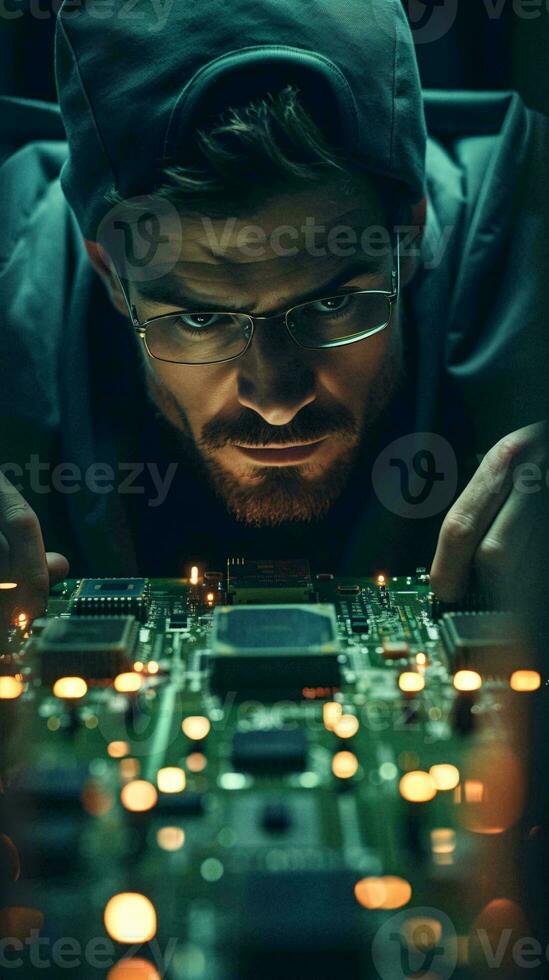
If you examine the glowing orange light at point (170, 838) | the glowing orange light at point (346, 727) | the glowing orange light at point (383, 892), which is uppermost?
the glowing orange light at point (346, 727)

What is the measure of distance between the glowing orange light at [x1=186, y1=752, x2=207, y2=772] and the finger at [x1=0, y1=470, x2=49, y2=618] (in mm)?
453

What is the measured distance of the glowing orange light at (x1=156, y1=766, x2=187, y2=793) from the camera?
5.22 ft

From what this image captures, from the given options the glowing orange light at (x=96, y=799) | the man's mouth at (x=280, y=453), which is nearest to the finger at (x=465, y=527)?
the man's mouth at (x=280, y=453)

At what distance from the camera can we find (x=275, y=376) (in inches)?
73.6

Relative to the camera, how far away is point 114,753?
64.3 inches

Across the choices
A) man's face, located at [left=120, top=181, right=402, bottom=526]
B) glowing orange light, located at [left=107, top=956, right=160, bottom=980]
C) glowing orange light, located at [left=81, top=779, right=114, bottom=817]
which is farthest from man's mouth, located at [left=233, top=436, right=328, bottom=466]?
glowing orange light, located at [left=107, top=956, right=160, bottom=980]

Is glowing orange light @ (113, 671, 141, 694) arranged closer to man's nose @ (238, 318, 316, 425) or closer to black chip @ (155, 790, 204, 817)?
black chip @ (155, 790, 204, 817)

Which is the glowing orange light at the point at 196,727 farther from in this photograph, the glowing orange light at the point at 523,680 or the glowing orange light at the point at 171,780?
the glowing orange light at the point at 523,680

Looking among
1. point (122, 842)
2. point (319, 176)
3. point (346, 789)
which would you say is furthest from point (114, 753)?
point (319, 176)

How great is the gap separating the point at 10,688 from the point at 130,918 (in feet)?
1.48

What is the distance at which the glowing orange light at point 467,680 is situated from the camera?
1.64 m

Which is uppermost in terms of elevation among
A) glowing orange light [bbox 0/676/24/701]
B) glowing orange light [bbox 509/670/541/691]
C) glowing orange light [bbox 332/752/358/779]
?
glowing orange light [bbox 0/676/24/701]

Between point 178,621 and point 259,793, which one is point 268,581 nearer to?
point 178,621

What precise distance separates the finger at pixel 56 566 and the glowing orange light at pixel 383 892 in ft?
2.85
